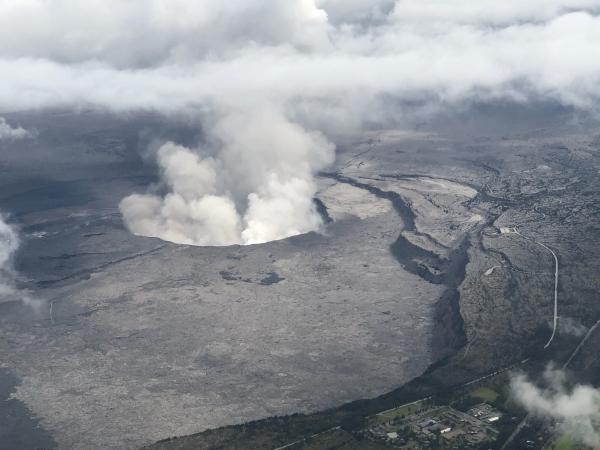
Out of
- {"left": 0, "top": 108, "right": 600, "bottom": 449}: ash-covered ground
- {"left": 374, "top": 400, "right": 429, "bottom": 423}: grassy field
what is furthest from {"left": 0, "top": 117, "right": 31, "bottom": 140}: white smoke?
{"left": 374, "top": 400, "right": 429, "bottom": 423}: grassy field

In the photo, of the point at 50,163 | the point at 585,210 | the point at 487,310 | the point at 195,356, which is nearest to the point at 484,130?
the point at 585,210

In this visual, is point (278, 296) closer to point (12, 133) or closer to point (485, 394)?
point (485, 394)

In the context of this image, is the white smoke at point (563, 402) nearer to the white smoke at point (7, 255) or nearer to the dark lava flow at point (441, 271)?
the dark lava flow at point (441, 271)

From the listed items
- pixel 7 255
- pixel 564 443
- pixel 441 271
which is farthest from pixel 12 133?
Result: pixel 564 443

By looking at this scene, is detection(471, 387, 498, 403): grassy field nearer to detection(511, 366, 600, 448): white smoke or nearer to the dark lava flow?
detection(511, 366, 600, 448): white smoke

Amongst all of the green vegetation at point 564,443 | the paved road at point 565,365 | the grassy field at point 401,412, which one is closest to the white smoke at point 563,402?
the green vegetation at point 564,443
